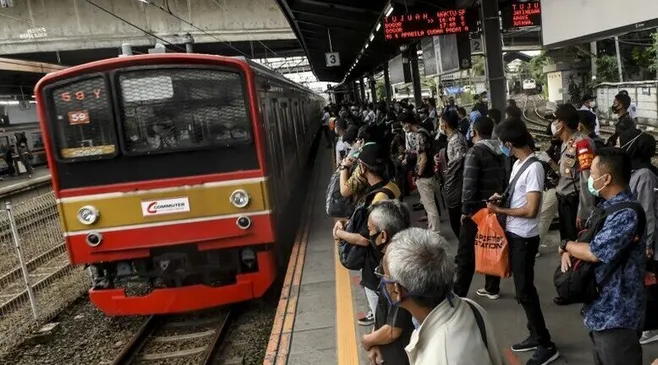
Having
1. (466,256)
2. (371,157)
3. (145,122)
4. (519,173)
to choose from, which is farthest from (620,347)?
(145,122)

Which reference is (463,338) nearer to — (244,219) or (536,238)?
(536,238)

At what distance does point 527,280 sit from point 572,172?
A: 45.2 inches

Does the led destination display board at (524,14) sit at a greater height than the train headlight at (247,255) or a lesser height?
greater

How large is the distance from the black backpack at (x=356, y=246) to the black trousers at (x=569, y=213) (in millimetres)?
1804

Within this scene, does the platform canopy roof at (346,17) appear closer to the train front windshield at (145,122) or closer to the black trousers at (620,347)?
the train front windshield at (145,122)

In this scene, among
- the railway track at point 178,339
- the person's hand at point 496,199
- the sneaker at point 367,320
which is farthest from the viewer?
the railway track at point 178,339

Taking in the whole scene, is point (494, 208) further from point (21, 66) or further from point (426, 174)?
point (21, 66)

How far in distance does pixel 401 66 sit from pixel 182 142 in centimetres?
1163

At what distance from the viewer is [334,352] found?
14.0ft

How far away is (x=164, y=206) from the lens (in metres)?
5.29

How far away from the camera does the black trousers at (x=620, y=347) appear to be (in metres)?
2.44

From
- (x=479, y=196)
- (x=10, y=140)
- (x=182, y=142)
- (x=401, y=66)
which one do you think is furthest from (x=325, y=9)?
(x=10, y=140)

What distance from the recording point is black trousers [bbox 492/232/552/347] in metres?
3.36

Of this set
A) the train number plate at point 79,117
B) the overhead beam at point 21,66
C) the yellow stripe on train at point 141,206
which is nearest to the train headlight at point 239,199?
the yellow stripe on train at point 141,206
